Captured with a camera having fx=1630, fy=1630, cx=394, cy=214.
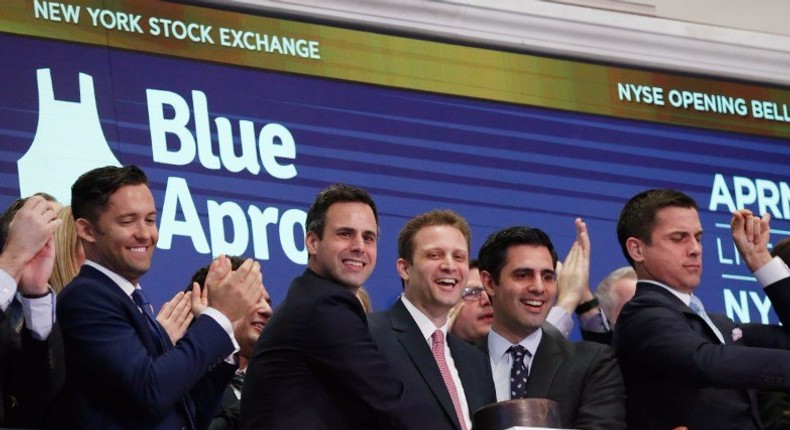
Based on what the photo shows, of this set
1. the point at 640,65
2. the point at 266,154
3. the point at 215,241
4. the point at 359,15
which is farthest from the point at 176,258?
the point at 640,65

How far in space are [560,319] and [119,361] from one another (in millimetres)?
1899

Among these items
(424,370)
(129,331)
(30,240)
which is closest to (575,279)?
(424,370)

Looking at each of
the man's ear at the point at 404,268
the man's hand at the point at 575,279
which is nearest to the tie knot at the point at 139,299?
the man's ear at the point at 404,268

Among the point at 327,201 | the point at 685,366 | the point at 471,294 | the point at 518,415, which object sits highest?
the point at 327,201

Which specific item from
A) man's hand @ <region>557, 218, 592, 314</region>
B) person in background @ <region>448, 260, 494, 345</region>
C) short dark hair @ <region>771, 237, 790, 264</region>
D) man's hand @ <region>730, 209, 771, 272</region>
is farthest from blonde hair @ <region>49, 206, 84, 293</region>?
short dark hair @ <region>771, 237, 790, 264</region>

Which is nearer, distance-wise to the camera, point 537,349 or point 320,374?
point 320,374

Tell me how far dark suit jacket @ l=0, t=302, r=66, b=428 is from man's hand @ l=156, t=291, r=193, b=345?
855mm

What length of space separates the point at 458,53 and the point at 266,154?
0.99 m

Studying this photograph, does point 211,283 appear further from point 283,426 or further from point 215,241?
point 215,241

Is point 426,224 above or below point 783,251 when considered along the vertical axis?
above

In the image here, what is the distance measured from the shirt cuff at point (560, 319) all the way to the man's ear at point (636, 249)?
582 mm

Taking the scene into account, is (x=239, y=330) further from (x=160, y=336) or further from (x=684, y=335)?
(x=684, y=335)

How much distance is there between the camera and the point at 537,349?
4.68m

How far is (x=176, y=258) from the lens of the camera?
5.59 m
